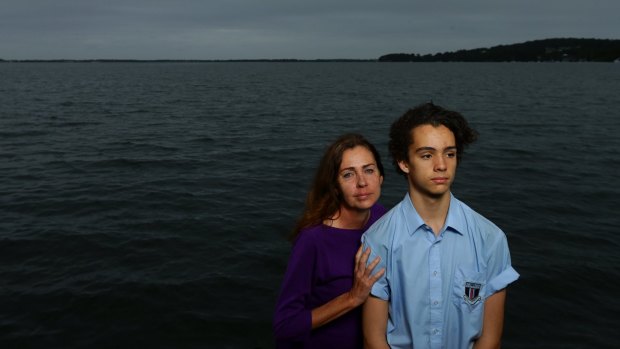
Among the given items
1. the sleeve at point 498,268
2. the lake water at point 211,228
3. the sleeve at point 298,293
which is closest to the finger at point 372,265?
the sleeve at point 298,293

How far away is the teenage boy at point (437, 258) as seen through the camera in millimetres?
2979

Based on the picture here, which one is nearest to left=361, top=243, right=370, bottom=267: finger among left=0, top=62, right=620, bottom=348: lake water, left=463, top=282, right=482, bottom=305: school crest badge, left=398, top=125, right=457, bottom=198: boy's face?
left=398, top=125, right=457, bottom=198: boy's face

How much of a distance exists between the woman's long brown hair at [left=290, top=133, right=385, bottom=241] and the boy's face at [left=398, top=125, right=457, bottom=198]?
0.48 m

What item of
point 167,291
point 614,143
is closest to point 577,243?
point 167,291

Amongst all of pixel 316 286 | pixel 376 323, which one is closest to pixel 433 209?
pixel 376 323

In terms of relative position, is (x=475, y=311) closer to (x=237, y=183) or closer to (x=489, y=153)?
(x=237, y=183)

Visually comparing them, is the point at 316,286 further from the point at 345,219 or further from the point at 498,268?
the point at 498,268

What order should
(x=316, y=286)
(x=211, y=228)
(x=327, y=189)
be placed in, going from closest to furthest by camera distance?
1. (x=316, y=286)
2. (x=327, y=189)
3. (x=211, y=228)

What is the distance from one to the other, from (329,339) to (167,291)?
5637mm

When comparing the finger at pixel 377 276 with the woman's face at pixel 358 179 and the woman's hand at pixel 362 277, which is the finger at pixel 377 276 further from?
the woman's face at pixel 358 179

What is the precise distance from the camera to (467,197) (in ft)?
44.9

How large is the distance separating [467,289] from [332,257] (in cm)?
→ 85

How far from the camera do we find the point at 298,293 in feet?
10.3

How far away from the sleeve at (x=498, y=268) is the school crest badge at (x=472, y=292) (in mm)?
81
